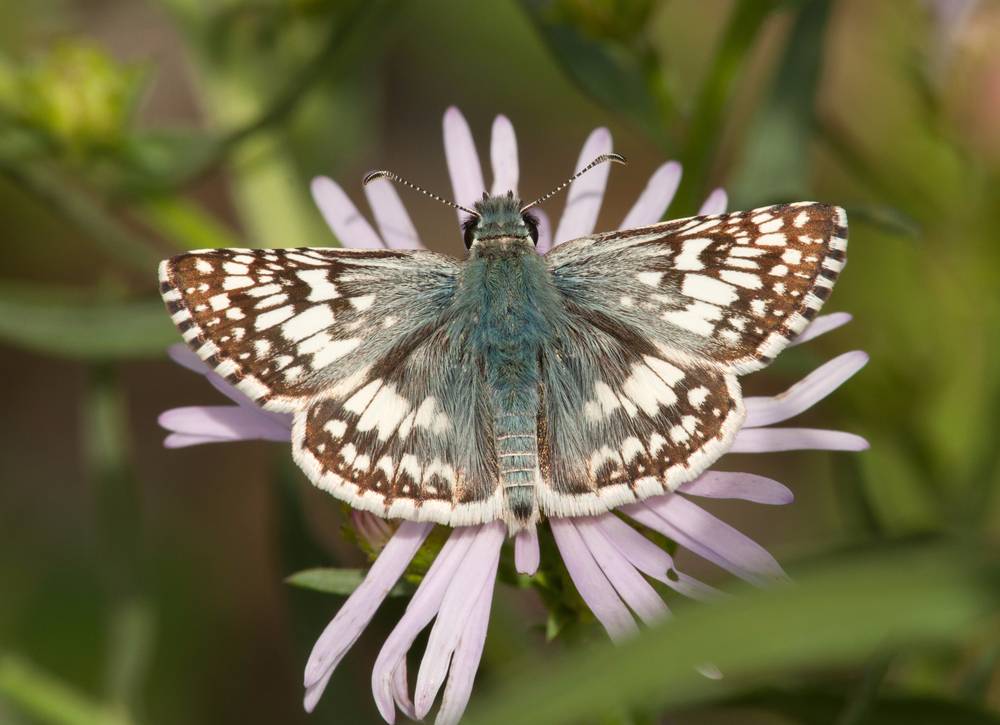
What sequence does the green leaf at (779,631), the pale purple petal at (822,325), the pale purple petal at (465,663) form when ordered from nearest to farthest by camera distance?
1. the green leaf at (779,631)
2. the pale purple petal at (465,663)
3. the pale purple petal at (822,325)

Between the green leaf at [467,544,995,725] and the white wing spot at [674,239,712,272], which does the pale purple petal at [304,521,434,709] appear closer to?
the white wing spot at [674,239,712,272]

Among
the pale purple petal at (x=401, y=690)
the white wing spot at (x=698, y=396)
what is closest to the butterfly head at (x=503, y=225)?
the white wing spot at (x=698, y=396)

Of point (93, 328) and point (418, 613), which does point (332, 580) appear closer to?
point (418, 613)

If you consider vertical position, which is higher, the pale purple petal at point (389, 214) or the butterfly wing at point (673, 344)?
the pale purple petal at point (389, 214)

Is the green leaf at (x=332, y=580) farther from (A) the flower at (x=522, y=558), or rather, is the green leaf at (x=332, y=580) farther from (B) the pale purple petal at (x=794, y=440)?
(B) the pale purple petal at (x=794, y=440)

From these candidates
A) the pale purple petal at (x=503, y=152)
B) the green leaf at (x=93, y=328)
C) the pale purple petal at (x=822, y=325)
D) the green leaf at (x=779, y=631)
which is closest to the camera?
the green leaf at (x=779, y=631)

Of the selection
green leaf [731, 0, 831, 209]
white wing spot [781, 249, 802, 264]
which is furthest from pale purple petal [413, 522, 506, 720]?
green leaf [731, 0, 831, 209]

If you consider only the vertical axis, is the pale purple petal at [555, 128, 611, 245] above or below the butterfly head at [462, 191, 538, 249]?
above

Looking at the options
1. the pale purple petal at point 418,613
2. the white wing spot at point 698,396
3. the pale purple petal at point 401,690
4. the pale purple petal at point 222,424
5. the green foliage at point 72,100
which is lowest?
the pale purple petal at point 401,690
